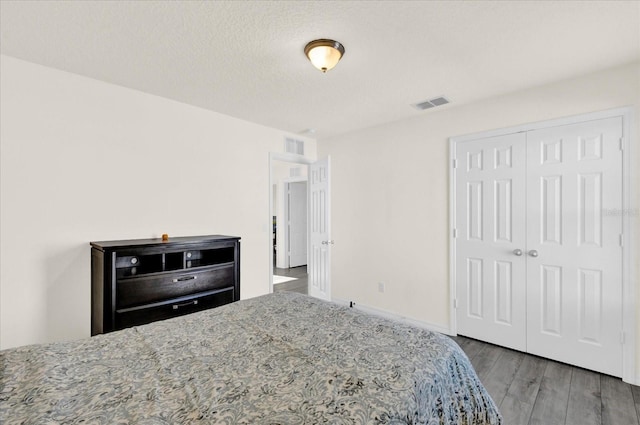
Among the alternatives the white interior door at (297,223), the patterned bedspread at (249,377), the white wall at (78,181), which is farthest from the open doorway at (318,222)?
the white interior door at (297,223)

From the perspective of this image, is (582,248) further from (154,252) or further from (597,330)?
(154,252)

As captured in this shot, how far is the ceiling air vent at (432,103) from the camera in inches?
123

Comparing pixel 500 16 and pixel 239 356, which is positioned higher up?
pixel 500 16

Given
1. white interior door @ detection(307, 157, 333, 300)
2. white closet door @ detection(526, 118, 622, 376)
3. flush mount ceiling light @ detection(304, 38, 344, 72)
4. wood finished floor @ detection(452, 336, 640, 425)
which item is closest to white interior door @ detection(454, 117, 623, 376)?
white closet door @ detection(526, 118, 622, 376)

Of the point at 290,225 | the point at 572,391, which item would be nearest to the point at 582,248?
the point at 572,391

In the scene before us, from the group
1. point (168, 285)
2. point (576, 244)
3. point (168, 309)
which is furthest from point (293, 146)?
point (576, 244)

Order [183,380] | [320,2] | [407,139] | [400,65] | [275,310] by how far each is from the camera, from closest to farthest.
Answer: [183,380] → [320,2] → [275,310] → [400,65] → [407,139]

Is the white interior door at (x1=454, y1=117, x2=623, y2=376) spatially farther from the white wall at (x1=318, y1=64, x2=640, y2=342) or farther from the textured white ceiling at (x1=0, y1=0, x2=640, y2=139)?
the textured white ceiling at (x1=0, y1=0, x2=640, y2=139)

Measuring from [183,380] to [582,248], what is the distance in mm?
3155

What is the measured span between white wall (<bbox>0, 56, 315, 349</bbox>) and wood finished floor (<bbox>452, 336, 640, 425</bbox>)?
123 inches

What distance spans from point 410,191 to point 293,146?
1.85m

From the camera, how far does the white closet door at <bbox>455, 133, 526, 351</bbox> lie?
2.93 meters

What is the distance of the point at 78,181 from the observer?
262 centimetres

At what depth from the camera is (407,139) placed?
374 centimetres
